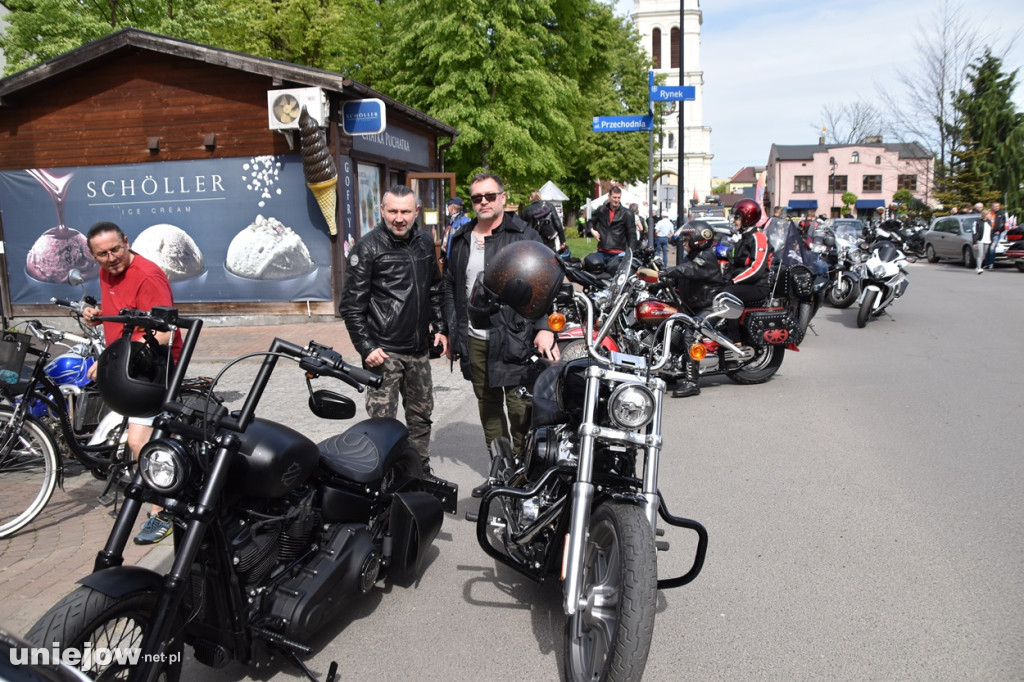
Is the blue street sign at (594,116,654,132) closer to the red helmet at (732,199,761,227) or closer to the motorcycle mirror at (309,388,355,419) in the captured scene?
the red helmet at (732,199,761,227)

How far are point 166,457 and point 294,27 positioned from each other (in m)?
25.4

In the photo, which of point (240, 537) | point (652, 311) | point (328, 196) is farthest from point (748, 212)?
point (240, 537)

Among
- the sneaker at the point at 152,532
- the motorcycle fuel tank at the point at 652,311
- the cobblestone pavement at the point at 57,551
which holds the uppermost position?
the motorcycle fuel tank at the point at 652,311

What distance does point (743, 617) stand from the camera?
3520 mm

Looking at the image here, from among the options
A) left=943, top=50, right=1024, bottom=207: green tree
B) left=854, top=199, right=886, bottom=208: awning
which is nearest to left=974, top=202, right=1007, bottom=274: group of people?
left=943, top=50, right=1024, bottom=207: green tree

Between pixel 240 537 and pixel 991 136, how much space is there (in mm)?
42632

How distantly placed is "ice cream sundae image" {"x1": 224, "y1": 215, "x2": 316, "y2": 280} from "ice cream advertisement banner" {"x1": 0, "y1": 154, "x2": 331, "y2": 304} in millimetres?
Result: 16

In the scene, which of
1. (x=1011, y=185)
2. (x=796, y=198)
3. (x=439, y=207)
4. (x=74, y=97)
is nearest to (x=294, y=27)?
(x=439, y=207)

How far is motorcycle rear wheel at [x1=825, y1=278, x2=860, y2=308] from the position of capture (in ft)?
46.8

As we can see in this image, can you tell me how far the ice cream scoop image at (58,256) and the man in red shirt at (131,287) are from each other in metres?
10.4

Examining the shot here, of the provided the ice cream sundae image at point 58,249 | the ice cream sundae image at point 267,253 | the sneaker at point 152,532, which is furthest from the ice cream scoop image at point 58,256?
the sneaker at point 152,532

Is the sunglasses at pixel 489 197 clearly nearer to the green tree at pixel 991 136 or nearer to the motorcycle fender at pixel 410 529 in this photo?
the motorcycle fender at pixel 410 529

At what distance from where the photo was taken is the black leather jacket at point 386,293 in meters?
4.64

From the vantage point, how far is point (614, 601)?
2.74 m
